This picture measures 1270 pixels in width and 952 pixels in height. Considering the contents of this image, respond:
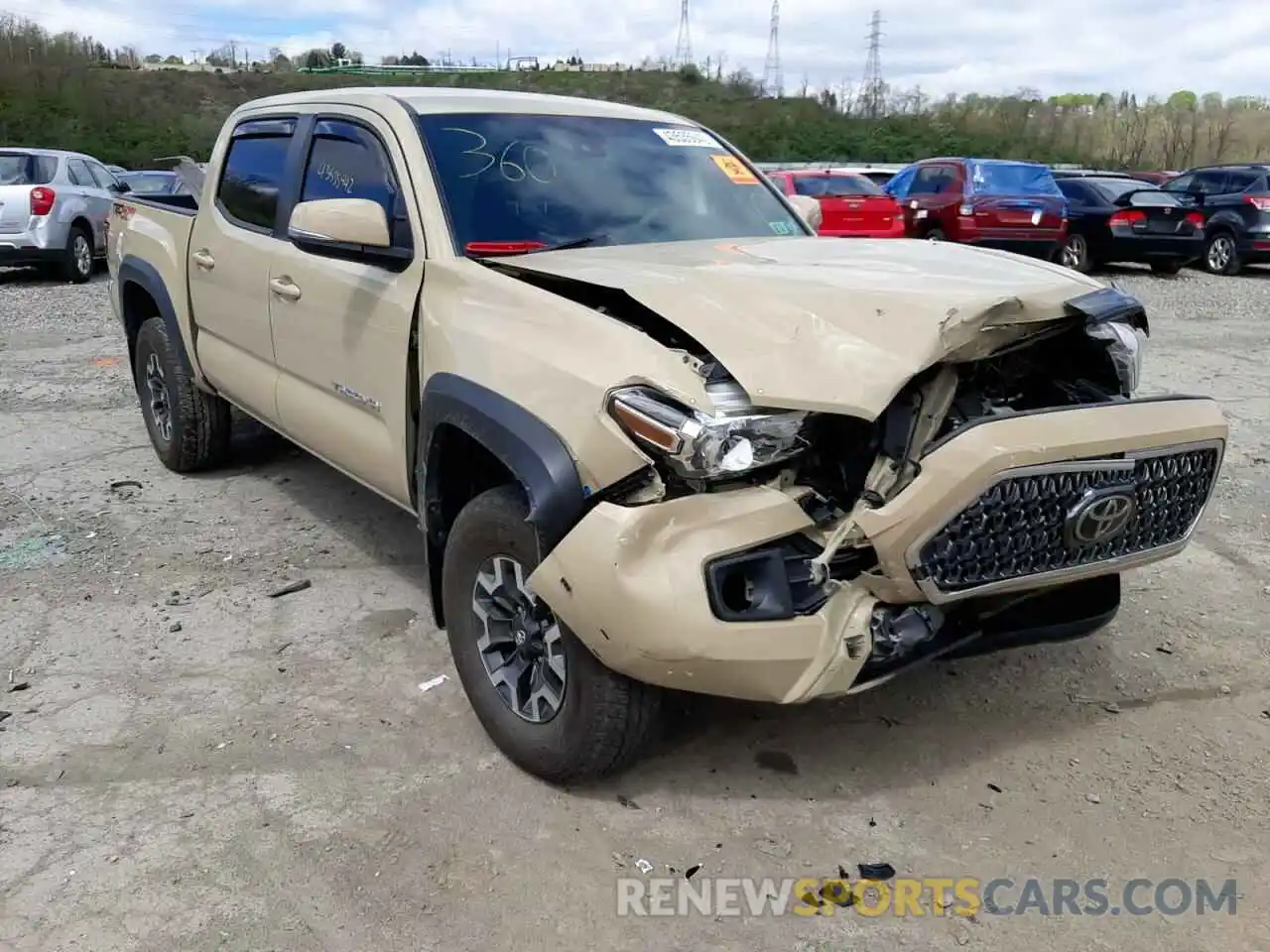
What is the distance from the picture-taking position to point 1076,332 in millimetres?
3035

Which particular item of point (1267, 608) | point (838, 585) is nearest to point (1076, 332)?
point (838, 585)

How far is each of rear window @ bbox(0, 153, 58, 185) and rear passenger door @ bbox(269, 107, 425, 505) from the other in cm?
1126

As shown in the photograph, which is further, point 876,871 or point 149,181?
point 149,181

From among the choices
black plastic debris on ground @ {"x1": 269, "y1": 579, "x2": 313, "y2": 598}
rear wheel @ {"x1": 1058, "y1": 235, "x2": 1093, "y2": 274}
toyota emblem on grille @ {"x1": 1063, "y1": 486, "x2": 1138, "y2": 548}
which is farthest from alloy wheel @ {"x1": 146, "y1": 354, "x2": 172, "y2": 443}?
rear wheel @ {"x1": 1058, "y1": 235, "x2": 1093, "y2": 274}

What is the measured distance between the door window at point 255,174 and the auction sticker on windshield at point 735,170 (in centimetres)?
179

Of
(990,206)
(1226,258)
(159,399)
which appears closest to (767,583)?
(159,399)

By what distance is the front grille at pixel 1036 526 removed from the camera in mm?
2529

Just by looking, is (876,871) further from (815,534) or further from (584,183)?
(584,183)

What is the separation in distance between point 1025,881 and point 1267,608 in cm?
226

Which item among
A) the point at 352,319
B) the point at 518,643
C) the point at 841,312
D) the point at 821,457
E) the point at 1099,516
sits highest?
the point at 841,312

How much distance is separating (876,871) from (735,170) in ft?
9.37

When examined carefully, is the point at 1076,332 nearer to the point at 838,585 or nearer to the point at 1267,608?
the point at 838,585

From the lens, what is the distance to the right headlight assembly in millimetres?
2500

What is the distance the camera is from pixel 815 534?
261 centimetres
